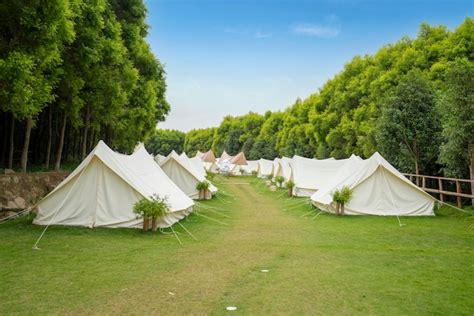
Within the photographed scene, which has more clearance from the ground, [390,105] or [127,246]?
[390,105]

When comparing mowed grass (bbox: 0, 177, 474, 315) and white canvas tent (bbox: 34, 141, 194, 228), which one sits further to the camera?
white canvas tent (bbox: 34, 141, 194, 228)

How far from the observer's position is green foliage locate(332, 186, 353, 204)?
46.0 feet

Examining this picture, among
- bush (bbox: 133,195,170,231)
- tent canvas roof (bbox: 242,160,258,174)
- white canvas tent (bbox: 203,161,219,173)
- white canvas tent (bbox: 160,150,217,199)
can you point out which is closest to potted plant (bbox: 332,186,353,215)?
bush (bbox: 133,195,170,231)

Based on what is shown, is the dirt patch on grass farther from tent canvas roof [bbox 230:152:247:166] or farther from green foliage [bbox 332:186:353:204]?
tent canvas roof [bbox 230:152:247:166]

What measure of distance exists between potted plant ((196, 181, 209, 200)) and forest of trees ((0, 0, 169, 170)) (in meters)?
5.36

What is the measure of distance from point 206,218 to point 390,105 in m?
12.0

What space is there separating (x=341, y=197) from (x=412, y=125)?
7.12 meters

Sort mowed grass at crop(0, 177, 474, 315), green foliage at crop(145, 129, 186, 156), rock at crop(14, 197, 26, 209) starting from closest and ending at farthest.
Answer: mowed grass at crop(0, 177, 474, 315) → rock at crop(14, 197, 26, 209) → green foliage at crop(145, 129, 186, 156)

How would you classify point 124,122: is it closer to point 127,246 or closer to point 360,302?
point 127,246

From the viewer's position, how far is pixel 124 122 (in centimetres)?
2117

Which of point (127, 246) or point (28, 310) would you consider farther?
point (127, 246)

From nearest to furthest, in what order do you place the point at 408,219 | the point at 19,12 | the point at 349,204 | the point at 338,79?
the point at 19,12
the point at 408,219
the point at 349,204
the point at 338,79

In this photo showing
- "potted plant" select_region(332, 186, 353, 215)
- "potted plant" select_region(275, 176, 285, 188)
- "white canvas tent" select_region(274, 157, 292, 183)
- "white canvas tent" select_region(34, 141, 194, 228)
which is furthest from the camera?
"white canvas tent" select_region(274, 157, 292, 183)

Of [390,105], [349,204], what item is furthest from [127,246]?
[390,105]
